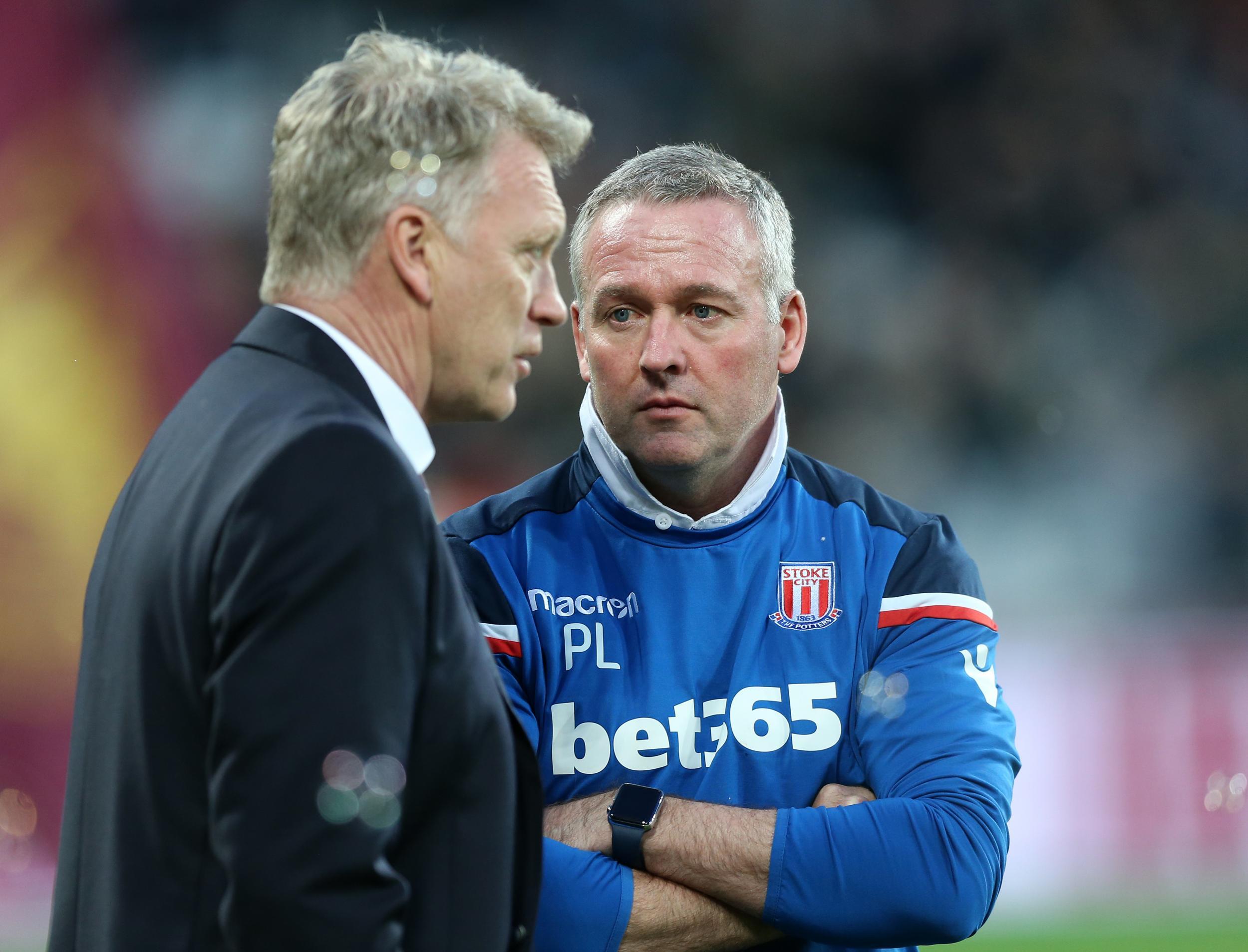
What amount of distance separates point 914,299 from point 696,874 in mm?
6709

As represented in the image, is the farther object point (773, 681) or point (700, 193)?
point (700, 193)

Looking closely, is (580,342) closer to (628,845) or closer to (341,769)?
(628,845)

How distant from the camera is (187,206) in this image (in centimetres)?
707

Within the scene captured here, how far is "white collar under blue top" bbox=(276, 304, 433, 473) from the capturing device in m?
1.38

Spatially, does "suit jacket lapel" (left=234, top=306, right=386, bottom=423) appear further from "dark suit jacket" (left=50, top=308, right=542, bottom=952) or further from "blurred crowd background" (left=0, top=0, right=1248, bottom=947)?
"blurred crowd background" (left=0, top=0, right=1248, bottom=947)

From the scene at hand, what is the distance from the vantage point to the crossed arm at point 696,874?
6.18 feet

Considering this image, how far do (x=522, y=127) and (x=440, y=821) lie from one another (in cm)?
80

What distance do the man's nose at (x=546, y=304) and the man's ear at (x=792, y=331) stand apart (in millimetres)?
838

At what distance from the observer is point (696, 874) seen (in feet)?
6.21

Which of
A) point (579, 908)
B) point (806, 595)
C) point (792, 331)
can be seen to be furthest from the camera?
point (792, 331)

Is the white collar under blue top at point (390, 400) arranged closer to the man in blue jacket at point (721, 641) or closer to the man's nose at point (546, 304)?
the man's nose at point (546, 304)

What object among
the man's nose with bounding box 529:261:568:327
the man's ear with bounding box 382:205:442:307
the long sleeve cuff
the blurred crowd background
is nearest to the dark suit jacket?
the man's ear with bounding box 382:205:442:307

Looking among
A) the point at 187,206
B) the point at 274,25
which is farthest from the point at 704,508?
the point at 274,25

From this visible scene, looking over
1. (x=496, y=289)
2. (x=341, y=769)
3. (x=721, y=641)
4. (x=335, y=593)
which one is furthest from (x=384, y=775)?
(x=721, y=641)
